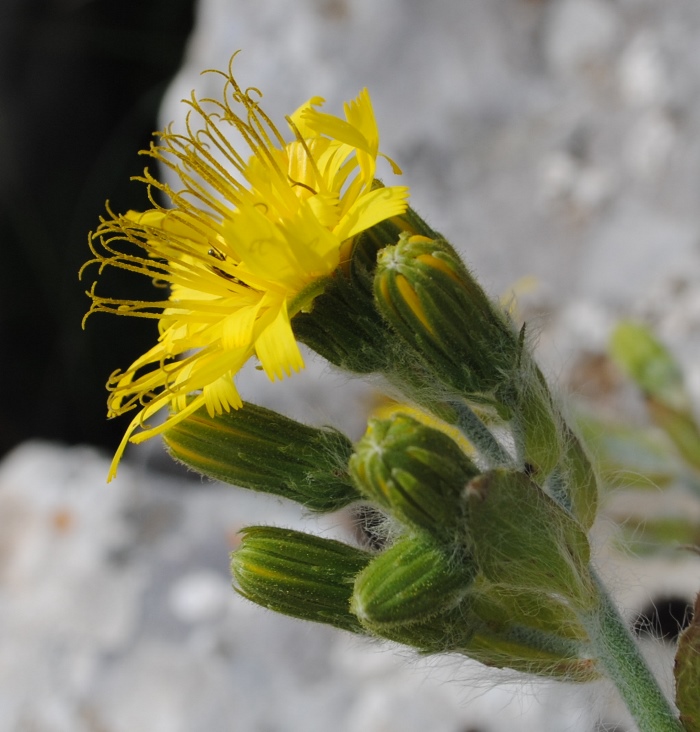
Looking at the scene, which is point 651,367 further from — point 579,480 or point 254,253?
point 254,253

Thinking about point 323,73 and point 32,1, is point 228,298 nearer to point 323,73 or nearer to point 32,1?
point 323,73

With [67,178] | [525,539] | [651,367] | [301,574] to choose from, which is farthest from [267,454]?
[67,178]

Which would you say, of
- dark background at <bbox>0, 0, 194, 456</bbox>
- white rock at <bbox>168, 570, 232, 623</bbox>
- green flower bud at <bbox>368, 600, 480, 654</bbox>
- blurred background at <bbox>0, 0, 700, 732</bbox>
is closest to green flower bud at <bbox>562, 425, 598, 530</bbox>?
green flower bud at <bbox>368, 600, 480, 654</bbox>

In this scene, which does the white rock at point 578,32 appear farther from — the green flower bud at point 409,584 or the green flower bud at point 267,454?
the green flower bud at point 409,584

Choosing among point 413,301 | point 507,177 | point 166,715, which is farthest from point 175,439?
point 507,177

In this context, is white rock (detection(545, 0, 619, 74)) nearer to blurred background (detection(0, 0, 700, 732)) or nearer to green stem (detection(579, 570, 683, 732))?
blurred background (detection(0, 0, 700, 732))
